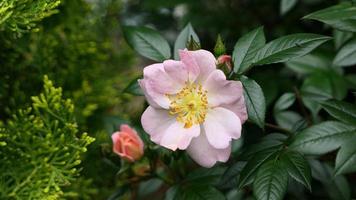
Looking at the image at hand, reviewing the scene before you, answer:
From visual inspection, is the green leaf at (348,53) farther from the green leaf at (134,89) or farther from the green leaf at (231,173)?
the green leaf at (134,89)

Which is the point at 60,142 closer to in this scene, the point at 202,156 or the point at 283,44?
the point at 202,156

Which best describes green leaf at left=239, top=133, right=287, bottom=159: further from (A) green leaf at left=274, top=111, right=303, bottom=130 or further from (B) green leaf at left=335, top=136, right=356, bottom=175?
(A) green leaf at left=274, top=111, right=303, bottom=130

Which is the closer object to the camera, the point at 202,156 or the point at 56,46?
the point at 202,156

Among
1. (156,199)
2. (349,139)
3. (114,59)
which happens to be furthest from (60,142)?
(156,199)

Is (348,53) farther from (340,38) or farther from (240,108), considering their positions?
(240,108)

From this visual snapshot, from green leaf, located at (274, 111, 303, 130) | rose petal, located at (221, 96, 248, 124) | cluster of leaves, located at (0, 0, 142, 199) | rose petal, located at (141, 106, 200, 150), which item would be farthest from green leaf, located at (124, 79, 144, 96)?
green leaf, located at (274, 111, 303, 130)

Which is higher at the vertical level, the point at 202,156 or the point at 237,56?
the point at 237,56
